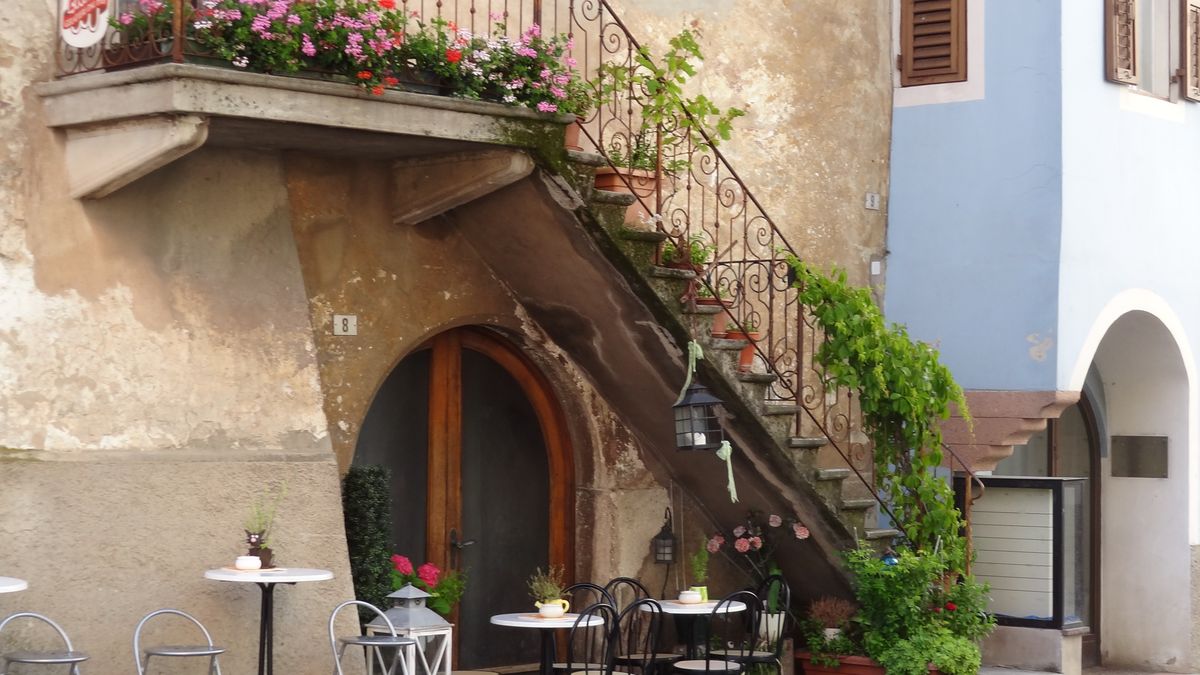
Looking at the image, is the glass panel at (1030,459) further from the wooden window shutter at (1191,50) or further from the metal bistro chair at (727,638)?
the metal bistro chair at (727,638)

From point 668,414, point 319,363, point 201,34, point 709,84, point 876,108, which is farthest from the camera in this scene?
point 876,108

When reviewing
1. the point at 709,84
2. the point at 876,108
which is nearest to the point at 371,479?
the point at 709,84

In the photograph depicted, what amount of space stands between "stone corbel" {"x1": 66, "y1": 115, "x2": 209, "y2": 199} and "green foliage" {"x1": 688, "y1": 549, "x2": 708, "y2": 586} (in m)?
4.47

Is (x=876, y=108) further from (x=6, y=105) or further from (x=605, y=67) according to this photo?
(x=6, y=105)

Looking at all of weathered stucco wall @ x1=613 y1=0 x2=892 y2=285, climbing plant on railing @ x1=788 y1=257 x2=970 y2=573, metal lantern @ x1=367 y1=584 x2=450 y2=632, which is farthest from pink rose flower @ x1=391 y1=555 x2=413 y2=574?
weathered stucco wall @ x1=613 y1=0 x2=892 y2=285

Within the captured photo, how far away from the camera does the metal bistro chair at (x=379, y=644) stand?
25.7 ft

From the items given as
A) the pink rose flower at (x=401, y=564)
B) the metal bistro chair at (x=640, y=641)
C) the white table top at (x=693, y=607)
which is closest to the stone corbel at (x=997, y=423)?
the metal bistro chair at (x=640, y=641)

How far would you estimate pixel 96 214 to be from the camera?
7.92 meters

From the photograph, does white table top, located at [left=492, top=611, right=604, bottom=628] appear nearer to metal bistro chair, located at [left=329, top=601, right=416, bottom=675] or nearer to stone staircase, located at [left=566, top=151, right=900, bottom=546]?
metal bistro chair, located at [left=329, top=601, right=416, bottom=675]

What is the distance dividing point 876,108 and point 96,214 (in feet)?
20.3

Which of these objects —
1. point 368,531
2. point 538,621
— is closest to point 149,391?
point 368,531

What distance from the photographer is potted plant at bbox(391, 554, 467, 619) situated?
29.5ft

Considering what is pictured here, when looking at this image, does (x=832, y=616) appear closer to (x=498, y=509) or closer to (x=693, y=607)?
(x=693, y=607)

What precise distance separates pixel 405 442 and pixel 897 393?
3.00 metres
